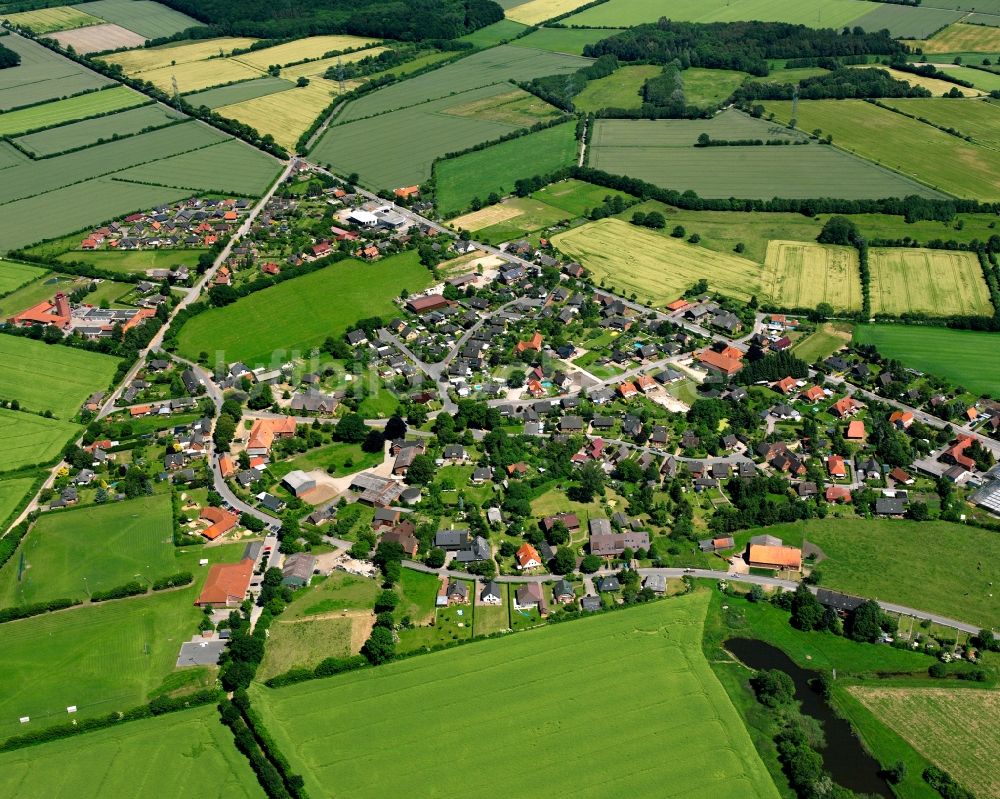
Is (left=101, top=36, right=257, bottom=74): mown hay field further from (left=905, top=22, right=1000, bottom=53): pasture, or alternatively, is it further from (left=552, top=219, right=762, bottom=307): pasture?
(left=905, top=22, right=1000, bottom=53): pasture

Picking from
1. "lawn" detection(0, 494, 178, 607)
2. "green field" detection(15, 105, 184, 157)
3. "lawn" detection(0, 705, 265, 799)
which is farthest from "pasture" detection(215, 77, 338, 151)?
"lawn" detection(0, 705, 265, 799)

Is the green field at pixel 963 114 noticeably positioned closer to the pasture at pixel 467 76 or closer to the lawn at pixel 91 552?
the pasture at pixel 467 76

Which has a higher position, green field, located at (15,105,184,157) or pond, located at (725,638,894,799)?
green field, located at (15,105,184,157)

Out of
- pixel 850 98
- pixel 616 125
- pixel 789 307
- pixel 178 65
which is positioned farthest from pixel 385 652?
pixel 178 65

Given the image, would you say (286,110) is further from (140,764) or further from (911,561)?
(911,561)

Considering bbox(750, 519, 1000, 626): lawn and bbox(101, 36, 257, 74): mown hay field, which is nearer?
bbox(750, 519, 1000, 626): lawn

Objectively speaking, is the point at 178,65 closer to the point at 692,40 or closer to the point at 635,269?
the point at 692,40
